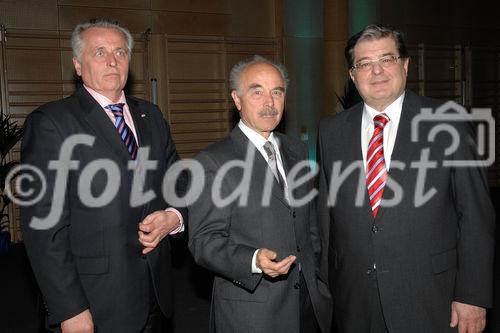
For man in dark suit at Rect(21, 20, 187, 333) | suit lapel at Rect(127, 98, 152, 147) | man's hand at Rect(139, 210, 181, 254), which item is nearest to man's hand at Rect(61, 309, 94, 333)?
man in dark suit at Rect(21, 20, 187, 333)

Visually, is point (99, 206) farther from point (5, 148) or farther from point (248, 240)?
point (5, 148)

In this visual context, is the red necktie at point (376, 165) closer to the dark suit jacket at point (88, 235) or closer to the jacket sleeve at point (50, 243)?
the dark suit jacket at point (88, 235)

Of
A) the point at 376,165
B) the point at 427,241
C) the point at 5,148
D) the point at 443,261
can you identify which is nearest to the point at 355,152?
the point at 376,165

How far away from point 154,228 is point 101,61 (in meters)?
0.78

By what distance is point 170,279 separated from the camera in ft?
7.23

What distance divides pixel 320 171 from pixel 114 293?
3.69ft

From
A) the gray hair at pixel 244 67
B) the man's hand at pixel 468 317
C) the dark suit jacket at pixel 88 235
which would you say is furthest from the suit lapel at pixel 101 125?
the man's hand at pixel 468 317

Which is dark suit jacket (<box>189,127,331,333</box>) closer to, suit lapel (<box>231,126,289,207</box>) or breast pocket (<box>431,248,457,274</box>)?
suit lapel (<box>231,126,289,207</box>)

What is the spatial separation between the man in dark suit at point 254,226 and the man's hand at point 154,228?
0.57 feet

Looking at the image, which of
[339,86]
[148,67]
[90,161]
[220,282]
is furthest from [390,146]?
[339,86]

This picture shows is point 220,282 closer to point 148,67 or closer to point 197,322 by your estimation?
point 197,322

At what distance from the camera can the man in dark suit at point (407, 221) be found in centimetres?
193

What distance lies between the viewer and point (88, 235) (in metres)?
1.92

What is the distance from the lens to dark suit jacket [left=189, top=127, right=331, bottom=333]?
6.29 ft
